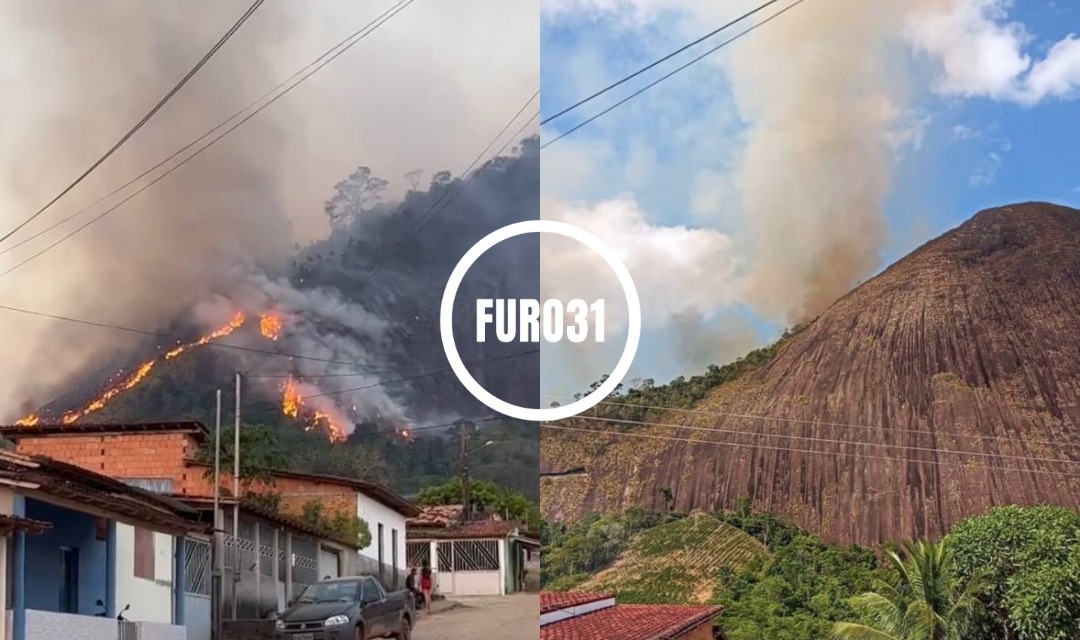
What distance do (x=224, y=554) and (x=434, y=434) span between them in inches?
86.1

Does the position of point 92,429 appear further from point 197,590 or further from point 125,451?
point 197,590

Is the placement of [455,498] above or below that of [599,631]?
above

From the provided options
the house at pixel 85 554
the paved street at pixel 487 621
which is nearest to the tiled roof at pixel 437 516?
the paved street at pixel 487 621

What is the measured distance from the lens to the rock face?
26141 mm

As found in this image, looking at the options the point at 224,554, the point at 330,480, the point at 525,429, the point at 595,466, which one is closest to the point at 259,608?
the point at 224,554

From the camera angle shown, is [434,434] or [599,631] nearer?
[434,434]

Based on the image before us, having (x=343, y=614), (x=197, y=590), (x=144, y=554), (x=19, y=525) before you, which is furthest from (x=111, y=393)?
(x=19, y=525)

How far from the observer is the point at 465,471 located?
1208cm

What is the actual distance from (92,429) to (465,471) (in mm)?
3074

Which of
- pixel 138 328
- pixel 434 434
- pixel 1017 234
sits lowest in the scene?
pixel 434 434

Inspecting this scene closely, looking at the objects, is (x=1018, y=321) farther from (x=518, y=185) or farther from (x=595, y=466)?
(x=518, y=185)

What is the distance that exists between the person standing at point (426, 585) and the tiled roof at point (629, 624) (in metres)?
1.58

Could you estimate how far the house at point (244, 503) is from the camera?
35.2 feet

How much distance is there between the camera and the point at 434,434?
12.1 meters
